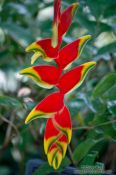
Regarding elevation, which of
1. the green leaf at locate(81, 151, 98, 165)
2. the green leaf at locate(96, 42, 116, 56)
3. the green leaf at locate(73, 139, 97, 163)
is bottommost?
the green leaf at locate(81, 151, 98, 165)

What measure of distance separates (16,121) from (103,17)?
48 cm

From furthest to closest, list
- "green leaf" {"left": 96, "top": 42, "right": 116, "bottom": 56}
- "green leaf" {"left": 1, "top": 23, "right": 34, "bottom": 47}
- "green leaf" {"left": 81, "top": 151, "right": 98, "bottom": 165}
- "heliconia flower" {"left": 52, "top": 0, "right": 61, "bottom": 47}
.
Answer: "green leaf" {"left": 1, "top": 23, "right": 34, "bottom": 47} < "green leaf" {"left": 96, "top": 42, "right": 116, "bottom": 56} < "green leaf" {"left": 81, "top": 151, "right": 98, "bottom": 165} < "heliconia flower" {"left": 52, "top": 0, "right": 61, "bottom": 47}

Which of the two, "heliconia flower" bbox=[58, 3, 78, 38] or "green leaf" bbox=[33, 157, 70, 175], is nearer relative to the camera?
"heliconia flower" bbox=[58, 3, 78, 38]

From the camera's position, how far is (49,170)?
75 cm

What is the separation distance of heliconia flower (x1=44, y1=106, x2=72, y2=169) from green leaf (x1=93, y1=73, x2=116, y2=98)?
0.66 ft

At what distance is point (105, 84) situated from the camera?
727 mm

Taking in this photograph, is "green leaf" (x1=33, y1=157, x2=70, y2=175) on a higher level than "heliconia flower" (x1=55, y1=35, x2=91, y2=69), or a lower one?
lower

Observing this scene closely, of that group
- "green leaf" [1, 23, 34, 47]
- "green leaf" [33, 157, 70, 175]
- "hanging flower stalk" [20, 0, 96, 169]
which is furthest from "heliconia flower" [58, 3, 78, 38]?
"green leaf" [1, 23, 34, 47]

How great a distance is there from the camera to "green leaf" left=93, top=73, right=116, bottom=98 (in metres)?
0.70

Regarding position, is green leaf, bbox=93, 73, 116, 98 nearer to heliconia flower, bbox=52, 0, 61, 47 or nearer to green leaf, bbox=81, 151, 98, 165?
green leaf, bbox=81, 151, 98, 165

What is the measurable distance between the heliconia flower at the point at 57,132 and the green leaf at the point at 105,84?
201 millimetres

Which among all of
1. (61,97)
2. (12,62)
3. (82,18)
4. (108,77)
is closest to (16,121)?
(12,62)

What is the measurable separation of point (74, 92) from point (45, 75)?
491mm

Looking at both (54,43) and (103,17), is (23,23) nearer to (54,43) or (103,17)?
(103,17)
